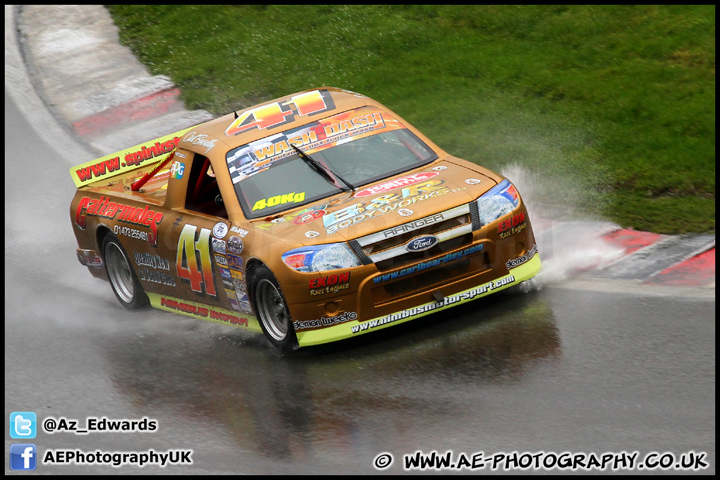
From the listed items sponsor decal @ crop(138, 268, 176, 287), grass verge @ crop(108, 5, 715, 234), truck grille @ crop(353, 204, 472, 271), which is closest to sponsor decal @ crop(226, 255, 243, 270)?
truck grille @ crop(353, 204, 472, 271)

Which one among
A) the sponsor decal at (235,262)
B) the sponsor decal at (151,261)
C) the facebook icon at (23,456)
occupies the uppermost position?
the sponsor decal at (235,262)

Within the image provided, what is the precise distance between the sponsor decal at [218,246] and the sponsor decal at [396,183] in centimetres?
104

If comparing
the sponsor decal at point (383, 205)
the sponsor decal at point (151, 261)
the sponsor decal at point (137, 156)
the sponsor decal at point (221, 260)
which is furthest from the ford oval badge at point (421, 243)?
the sponsor decal at point (137, 156)

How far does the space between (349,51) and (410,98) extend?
2131 millimetres

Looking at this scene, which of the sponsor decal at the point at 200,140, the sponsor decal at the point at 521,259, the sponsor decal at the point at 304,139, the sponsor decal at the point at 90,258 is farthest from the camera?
the sponsor decal at the point at 90,258

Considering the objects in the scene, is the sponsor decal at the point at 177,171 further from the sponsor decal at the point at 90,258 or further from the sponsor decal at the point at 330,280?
the sponsor decal at the point at 330,280

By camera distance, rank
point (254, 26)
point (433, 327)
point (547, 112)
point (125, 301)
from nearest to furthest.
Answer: point (433, 327) → point (125, 301) → point (547, 112) → point (254, 26)

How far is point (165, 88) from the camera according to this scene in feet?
46.8

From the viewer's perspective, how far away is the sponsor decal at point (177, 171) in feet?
26.4

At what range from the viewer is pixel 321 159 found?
7.69 m

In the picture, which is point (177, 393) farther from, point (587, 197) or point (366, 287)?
point (587, 197)

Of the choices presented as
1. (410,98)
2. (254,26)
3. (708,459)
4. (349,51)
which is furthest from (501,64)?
(708,459)

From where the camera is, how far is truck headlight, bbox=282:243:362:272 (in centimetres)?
659

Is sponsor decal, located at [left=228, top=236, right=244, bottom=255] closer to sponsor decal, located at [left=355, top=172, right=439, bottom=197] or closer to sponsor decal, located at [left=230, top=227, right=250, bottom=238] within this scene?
sponsor decal, located at [left=230, top=227, right=250, bottom=238]
